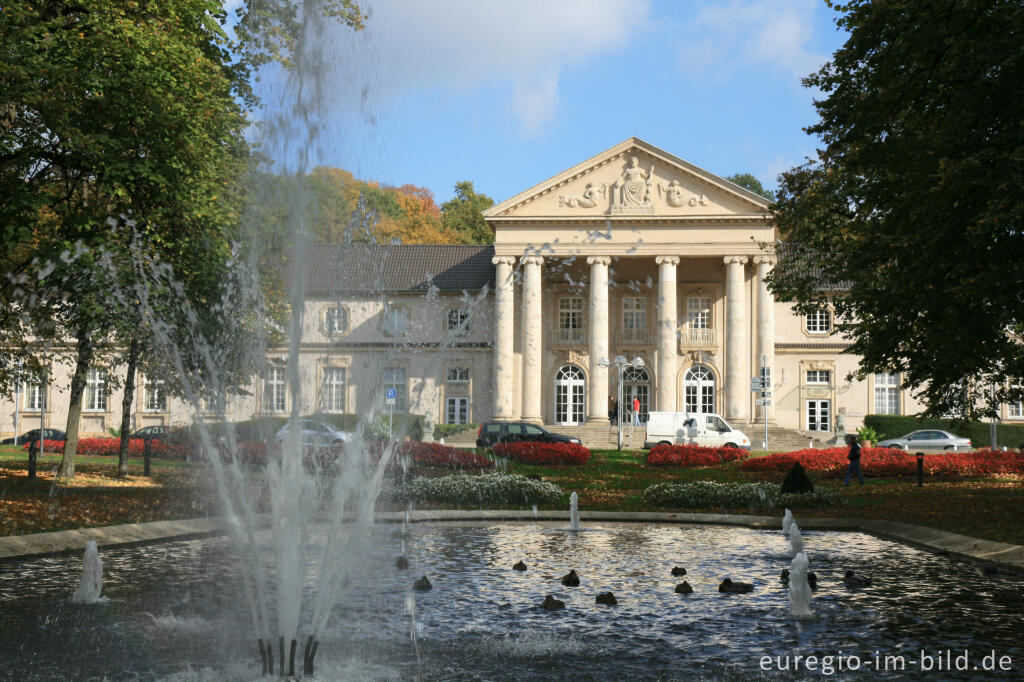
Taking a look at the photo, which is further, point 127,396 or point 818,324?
point 818,324

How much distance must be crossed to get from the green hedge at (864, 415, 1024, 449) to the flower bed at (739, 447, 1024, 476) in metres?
20.8

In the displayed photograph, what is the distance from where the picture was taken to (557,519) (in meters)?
16.1

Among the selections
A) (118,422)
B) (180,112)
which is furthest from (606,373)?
(180,112)

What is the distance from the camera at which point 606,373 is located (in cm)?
5425

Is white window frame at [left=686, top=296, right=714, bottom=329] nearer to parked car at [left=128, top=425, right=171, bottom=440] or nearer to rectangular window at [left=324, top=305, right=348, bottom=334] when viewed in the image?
parked car at [left=128, top=425, right=171, bottom=440]

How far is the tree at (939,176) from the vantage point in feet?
40.0

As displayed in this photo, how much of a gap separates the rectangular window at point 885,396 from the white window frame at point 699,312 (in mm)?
10788

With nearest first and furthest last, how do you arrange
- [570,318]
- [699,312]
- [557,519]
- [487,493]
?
[557,519], [487,493], [699,312], [570,318]

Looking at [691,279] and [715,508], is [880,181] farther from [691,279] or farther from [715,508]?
[691,279]

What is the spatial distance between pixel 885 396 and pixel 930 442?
1262 centimetres

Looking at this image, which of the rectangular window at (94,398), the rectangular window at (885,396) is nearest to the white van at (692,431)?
the rectangular window at (885,396)

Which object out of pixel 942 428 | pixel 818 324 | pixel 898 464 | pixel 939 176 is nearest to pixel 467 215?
pixel 818 324

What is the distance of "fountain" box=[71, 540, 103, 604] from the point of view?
866cm

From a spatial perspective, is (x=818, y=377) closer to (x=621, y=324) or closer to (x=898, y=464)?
(x=621, y=324)
